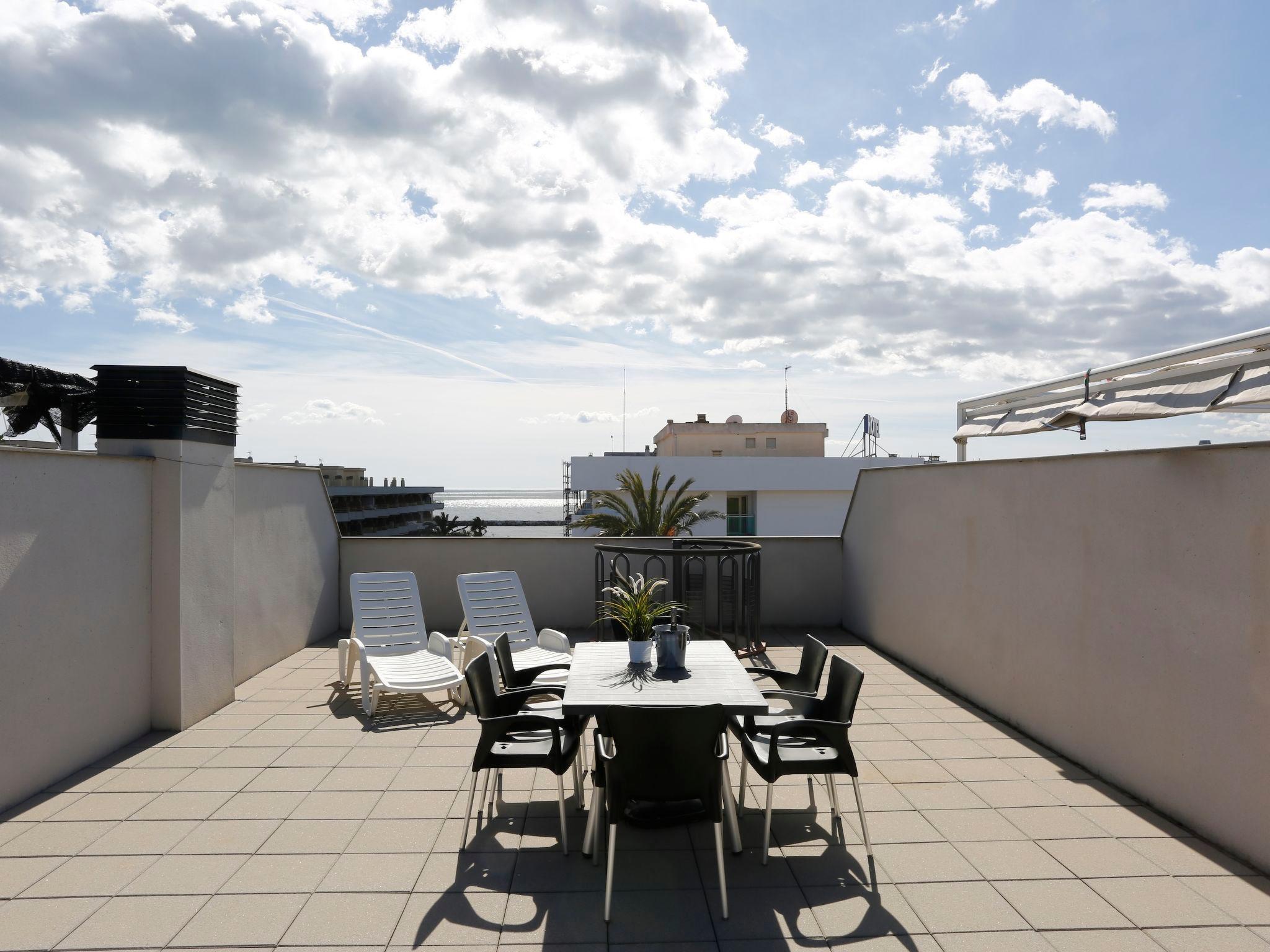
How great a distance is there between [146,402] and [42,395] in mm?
3050

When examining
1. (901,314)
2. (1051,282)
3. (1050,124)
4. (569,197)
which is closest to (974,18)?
(1050,124)

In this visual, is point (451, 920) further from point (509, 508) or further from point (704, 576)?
point (509, 508)

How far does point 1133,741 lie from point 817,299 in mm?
12596

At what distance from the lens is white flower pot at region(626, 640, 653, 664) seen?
13.3 ft

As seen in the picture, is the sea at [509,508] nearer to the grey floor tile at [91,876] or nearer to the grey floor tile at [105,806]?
the grey floor tile at [105,806]

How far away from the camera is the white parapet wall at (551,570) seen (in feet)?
28.2

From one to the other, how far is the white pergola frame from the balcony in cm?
57

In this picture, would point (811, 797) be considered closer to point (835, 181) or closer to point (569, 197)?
point (835, 181)

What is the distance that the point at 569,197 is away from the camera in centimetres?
930

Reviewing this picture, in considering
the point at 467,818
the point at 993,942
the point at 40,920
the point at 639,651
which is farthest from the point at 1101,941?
the point at 40,920

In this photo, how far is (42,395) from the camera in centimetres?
686

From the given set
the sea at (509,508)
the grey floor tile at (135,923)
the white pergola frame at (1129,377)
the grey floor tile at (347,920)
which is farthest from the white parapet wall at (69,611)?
the sea at (509,508)

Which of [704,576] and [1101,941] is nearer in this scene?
[1101,941]

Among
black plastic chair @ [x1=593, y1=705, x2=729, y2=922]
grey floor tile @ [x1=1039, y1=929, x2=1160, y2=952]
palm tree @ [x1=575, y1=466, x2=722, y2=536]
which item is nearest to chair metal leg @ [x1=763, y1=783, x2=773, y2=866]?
black plastic chair @ [x1=593, y1=705, x2=729, y2=922]
